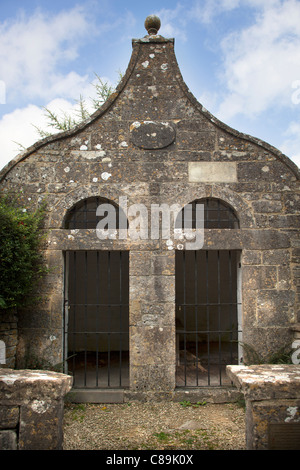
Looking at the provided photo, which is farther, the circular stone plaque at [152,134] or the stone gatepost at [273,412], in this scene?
the circular stone plaque at [152,134]

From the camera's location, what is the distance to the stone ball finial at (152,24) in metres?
5.04

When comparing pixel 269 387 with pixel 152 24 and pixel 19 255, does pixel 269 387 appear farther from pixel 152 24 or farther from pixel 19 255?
pixel 152 24

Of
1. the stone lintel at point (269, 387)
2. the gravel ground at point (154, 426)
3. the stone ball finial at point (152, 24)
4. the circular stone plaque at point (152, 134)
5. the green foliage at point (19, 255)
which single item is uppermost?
the stone ball finial at point (152, 24)

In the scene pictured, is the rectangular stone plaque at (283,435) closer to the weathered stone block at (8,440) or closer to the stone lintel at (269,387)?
the stone lintel at (269,387)

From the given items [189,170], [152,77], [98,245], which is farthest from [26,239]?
[152,77]

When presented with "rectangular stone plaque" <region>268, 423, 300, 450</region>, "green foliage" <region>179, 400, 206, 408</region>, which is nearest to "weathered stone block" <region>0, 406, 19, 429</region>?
"rectangular stone plaque" <region>268, 423, 300, 450</region>

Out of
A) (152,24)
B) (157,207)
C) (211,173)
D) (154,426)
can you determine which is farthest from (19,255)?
(152,24)

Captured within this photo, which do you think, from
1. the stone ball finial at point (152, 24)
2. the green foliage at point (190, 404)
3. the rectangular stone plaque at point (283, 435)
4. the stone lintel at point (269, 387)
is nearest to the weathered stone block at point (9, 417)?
the stone lintel at point (269, 387)

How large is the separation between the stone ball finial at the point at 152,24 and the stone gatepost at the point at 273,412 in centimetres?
484

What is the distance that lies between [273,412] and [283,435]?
0.17m

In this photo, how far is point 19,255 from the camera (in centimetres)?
420

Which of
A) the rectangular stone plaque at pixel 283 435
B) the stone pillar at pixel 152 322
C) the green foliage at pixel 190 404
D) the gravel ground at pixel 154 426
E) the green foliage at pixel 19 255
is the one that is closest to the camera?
the rectangular stone plaque at pixel 283 435
